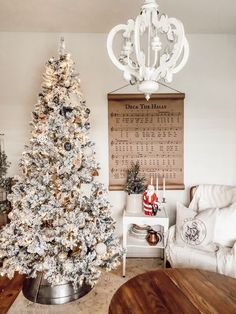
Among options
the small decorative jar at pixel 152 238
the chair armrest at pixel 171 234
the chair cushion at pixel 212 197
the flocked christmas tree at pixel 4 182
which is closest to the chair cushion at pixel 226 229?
the chair cushion at pixel 212 197

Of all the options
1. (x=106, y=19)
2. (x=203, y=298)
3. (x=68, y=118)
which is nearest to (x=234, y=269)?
(x=203, y=298)

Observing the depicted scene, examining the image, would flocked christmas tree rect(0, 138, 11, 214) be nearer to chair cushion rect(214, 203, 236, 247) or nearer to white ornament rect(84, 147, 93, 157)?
white ornament rect(84, 147, 93, 157)

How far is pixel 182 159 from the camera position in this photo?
312 centimetres

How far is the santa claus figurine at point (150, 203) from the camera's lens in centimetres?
281

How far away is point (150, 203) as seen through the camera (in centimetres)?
282

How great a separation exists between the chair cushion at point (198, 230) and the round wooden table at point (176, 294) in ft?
2.30

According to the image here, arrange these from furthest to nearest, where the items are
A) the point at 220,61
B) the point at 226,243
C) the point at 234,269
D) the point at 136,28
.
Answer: the point at 220,61, the point at 226,243, the point at 234,269, the point at 136,28

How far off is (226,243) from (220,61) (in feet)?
6.45

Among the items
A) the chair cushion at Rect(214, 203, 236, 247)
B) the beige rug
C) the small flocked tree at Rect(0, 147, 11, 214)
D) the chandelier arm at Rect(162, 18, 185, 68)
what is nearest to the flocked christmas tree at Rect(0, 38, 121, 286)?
the beige rug

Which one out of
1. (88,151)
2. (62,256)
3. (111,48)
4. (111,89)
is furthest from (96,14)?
(62,256)

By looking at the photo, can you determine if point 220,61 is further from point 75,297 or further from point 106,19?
point 75,297

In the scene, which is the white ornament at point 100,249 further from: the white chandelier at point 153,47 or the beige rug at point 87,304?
the white chandelier at point 153,47

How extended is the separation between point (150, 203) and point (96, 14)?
6.32ft

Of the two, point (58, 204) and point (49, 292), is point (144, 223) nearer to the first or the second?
point (58, 204)
